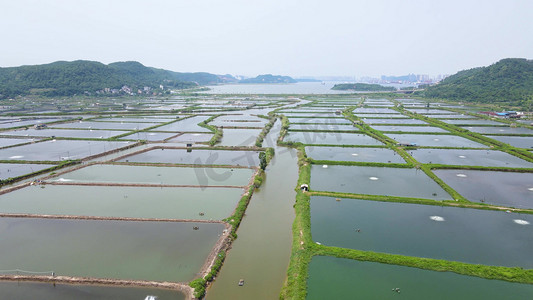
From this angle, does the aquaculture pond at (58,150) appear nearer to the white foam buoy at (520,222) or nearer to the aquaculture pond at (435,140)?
the aquaculture pond at (435,140)

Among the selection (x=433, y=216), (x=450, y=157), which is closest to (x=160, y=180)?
(x=433, y=216)

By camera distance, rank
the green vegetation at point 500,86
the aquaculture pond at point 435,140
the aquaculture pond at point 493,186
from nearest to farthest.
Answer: the aquaculture pond at point 493,186 < the aquaculture pond at point 435,140 < the green vegetation at point 500,86

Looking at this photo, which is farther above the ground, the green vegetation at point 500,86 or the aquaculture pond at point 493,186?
the green vegetation at point 500,86

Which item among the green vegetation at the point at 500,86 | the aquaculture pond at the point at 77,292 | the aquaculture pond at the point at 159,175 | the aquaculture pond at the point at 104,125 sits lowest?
the aquaculture pond at the point at 77,292

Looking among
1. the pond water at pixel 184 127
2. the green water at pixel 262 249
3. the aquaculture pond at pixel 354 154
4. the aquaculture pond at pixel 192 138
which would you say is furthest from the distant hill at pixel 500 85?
the green water at pixel 262 249

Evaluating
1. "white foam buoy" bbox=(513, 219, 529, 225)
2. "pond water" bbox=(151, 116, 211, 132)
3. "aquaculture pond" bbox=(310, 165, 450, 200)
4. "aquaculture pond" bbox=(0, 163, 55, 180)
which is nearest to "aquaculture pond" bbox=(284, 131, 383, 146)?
"aquaculture pond" bbox=(310, 165, 450, 200)

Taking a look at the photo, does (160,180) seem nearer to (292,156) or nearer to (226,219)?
(226,219)

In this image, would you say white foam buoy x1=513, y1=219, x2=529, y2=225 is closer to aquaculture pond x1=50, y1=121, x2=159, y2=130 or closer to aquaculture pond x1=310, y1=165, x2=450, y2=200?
aquaculture pond x1=310, y1=165, x2=450, y2=200
